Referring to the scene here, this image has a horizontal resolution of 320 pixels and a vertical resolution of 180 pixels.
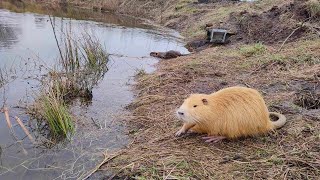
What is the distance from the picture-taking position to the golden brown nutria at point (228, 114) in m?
3.53

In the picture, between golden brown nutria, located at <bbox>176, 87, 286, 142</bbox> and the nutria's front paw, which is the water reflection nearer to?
the nutria's front paw

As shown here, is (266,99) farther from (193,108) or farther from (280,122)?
(193,108)

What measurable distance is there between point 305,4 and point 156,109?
6.25 meters

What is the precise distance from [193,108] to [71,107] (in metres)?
2.65

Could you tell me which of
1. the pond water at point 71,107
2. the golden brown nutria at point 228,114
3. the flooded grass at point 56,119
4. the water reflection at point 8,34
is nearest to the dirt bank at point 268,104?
the golden brown nutria at point 228,114

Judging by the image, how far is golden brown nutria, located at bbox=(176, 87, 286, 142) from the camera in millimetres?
3531

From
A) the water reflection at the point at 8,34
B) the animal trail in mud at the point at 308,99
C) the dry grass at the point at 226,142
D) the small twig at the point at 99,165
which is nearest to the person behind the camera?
the dry grass at the point at 226,142

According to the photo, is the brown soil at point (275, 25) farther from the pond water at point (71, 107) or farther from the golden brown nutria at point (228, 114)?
the golden brown nutria at point (228, 114)

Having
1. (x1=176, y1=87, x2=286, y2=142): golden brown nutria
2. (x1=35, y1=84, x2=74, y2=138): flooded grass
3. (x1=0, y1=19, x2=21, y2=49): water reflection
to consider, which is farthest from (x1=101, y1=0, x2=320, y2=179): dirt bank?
(x1=0, y1=19, x2=21, y2=49): water reflection

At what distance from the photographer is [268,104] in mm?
4566

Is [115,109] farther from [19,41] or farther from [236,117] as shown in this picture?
[19,41]

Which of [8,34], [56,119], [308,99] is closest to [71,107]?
[56,119]

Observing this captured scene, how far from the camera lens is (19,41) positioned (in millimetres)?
10352

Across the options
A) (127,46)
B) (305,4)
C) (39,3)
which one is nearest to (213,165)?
(305,4)
